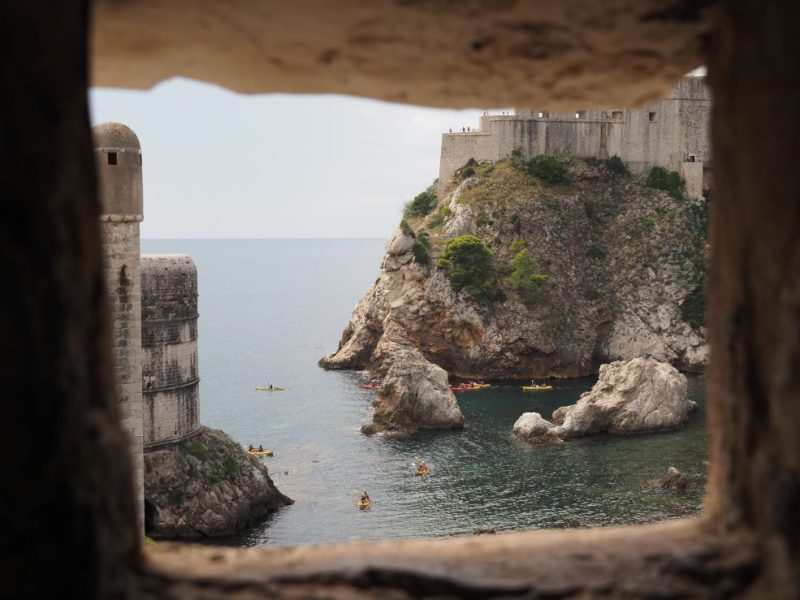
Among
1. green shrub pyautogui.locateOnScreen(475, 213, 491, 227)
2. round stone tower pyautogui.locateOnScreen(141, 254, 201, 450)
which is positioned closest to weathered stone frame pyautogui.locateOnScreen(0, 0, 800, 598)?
round stone tower pyautogui.locateOnScreen(141, 254, 201, 450)

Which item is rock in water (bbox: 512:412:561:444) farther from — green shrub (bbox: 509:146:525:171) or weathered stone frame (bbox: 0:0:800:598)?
weathered stone frame (bbox: 0:0:800:598)

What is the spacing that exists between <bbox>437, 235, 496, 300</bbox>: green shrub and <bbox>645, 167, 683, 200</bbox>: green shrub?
12.2 meters

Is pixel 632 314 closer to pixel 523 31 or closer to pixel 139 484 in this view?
pixel 139 484

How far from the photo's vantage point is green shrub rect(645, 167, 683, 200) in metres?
61.5

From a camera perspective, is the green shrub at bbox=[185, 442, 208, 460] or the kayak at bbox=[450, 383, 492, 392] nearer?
the green shrub at bbox=[185, 442, 208, 460]

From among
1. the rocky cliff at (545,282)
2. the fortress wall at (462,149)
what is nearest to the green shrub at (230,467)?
the rocky cliff at (545,282)

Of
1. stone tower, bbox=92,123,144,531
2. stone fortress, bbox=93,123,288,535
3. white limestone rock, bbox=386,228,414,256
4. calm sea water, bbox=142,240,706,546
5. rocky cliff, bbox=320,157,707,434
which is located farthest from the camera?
white limestone rock, bbox=386,228,414,256

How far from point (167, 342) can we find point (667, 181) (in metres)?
42.0

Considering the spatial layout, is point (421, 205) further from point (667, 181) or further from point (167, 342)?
point (167, 342)

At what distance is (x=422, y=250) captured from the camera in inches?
2243

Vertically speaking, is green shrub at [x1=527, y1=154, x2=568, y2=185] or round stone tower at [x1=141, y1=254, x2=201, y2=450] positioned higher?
green shrub at [x1=527, y1=154, x2=568, y2=185]

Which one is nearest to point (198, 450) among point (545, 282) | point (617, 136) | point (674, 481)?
point (674, 481)

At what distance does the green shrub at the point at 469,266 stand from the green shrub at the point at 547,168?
285 inches

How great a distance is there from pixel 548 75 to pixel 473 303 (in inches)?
2059
